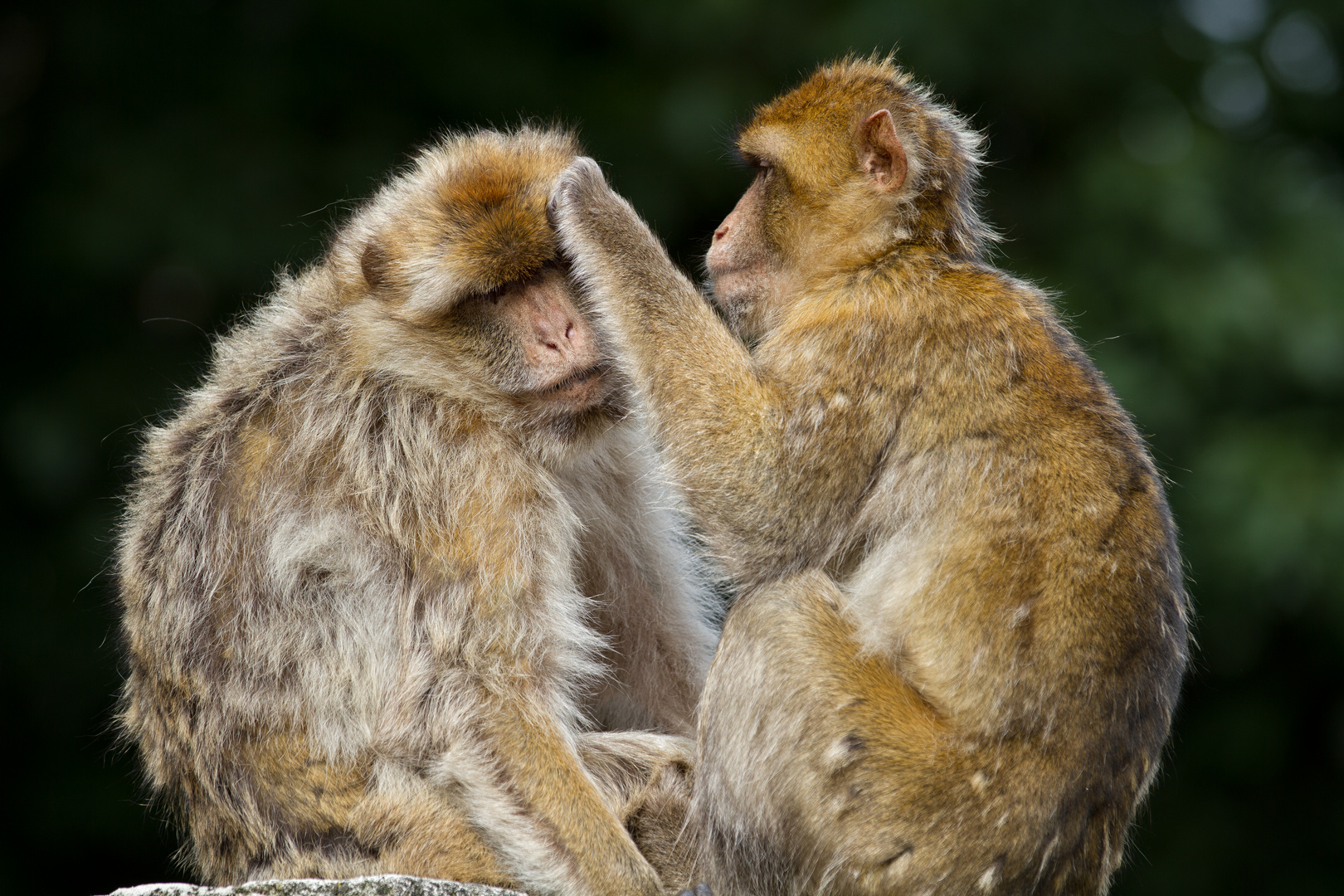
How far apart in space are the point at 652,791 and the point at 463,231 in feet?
6.49

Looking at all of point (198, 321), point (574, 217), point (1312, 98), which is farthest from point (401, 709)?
point (1312, 98)

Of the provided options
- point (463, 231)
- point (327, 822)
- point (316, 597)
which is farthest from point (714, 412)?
point (327, 822)

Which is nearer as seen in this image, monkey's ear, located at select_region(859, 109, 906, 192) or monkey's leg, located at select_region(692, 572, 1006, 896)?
monkey's leg, located at select_region(692, 572, 1006, 896)

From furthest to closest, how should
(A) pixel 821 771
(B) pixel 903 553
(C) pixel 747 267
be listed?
1. (C) pixel 747 267
2. (B) pixel 903 553
3. (A) pixel 821 771

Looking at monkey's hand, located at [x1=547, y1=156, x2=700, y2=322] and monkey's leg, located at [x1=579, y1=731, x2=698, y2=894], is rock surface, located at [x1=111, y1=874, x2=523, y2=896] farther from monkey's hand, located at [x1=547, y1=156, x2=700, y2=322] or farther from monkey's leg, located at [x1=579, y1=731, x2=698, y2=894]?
monkey's hand, located at [x1=547, y1=156, x2=700, y2=322]

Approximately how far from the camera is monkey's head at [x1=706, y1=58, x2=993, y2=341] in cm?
518

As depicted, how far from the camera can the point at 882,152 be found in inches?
206

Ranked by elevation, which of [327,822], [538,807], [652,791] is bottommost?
[652,791]

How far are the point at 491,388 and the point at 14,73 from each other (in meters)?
7.35

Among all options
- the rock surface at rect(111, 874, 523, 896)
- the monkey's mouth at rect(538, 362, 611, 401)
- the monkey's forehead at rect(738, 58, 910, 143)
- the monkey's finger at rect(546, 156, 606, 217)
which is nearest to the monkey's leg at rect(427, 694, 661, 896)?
the rock surface at rect(111, 874, 523, 896)

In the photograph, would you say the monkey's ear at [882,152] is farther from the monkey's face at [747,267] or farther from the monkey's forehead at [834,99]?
the monkey's face at [747,267]

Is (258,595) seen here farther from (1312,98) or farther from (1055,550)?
(1312,98)

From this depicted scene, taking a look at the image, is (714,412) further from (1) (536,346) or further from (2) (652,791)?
(2) (652,791)

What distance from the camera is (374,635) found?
4.72m
